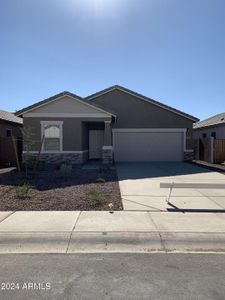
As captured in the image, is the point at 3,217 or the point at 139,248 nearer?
the point at 139,248

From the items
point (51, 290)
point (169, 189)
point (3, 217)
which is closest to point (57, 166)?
point (169, 189)

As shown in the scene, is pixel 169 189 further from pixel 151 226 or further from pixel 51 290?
pixel 51 290

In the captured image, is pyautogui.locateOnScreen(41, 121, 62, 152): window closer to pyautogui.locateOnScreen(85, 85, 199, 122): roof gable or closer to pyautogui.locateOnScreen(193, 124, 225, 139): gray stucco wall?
pyautogui.locateOnScreen(85, 85, 199, 122): roof gable

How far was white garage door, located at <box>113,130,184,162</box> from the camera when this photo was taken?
23578mm

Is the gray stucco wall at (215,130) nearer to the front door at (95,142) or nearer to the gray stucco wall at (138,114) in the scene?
the gray stucco wall at (138,114)

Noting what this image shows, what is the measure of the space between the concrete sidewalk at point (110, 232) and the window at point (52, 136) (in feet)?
37.9

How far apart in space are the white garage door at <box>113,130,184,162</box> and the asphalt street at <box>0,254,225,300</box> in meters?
18.2

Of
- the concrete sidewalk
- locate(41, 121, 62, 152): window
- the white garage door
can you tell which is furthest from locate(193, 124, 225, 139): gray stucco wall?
the concrete sidewalk

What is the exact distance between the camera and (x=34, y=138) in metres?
19.1

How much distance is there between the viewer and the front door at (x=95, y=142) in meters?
24.2

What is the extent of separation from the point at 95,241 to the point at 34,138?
45.9 feet

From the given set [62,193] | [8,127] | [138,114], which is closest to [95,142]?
[138,114]

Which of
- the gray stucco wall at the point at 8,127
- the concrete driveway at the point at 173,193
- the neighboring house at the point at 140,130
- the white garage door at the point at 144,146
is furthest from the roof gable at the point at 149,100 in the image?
the concrete driveway at the point at 173,193

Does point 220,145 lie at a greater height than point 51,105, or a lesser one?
lesser
